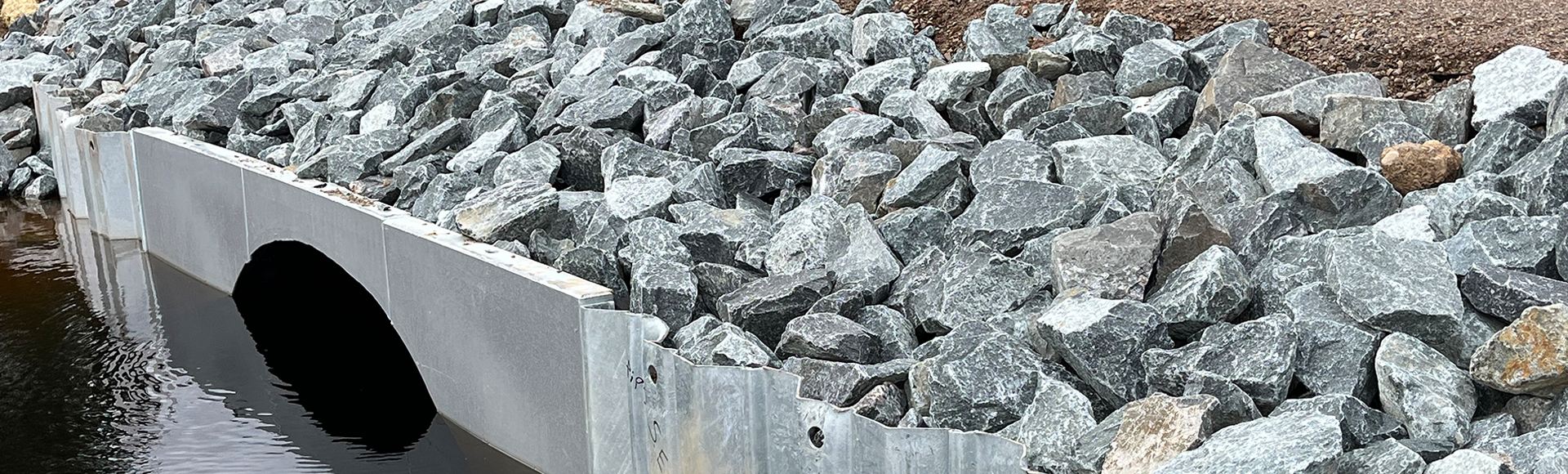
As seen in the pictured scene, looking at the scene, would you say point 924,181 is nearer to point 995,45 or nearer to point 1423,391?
point 995,45

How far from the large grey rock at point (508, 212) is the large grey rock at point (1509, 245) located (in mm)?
2710

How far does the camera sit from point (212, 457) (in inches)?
179

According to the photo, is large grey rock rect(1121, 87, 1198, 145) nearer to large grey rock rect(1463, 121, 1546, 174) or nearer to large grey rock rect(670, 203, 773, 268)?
large grey rock rect(1463, 121, 1546, 174)

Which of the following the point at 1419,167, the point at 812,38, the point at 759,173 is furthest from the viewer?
the point at 812,38

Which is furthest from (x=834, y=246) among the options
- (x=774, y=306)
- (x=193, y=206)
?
(x=193, y=206)

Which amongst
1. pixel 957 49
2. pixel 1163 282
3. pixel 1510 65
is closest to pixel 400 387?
pixel 957 49

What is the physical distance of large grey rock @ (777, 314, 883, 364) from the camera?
11.0 feet

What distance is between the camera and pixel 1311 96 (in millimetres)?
4262

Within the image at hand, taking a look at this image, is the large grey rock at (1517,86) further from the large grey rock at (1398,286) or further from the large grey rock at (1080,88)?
the large grey rock at (1080,88)

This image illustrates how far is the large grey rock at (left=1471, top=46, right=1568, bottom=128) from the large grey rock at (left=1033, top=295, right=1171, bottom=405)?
1637 millimetres

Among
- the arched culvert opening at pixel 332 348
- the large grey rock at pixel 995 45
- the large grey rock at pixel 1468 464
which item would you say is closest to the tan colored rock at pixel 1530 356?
the large grey rock at pixel 1468 464

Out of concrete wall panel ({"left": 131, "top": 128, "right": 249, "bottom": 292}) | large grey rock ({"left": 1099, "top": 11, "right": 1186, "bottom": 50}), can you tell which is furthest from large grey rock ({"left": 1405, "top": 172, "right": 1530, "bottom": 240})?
concrete wall panel ({"left": 131, "top": 128, "right": 249, "bottom": 292})

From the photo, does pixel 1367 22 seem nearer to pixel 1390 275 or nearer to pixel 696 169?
pixel 1390 275

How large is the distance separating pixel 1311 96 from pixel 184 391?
437cm
